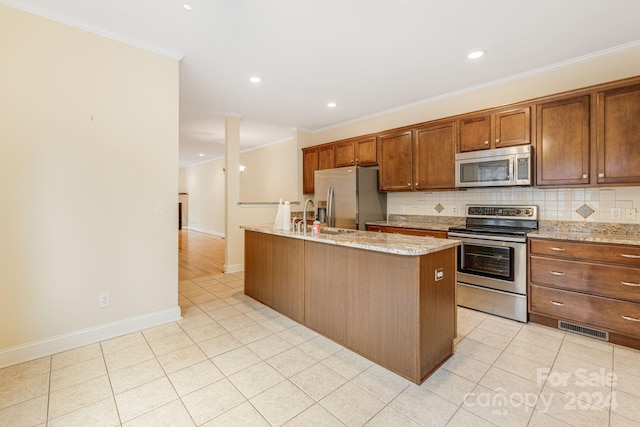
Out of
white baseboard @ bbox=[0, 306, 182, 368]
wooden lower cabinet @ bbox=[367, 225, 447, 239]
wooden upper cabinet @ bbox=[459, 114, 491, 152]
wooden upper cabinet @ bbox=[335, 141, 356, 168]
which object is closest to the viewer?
white baseboard @ bbox=[0, 306, 182, 368]

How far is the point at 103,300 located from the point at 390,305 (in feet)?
8.17

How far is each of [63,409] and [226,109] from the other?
Result: 4.14m

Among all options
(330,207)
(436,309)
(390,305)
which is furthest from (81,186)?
(330,207)

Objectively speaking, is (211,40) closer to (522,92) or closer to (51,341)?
(51,341)

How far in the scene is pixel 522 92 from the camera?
10.8ft

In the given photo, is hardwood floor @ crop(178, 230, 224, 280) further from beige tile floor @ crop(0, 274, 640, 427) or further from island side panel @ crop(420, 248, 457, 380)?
island side panel @ crop(420, 248, 457, 380)

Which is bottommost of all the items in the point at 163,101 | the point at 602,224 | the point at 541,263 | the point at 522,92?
the point at 541,263

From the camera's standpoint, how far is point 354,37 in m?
2.61

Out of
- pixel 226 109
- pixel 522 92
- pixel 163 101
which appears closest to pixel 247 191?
pixel 226 109

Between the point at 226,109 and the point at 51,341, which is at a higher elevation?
the point at 226,109

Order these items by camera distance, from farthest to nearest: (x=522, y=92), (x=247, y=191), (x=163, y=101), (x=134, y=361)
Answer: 1. (x=247, y=191)
2. (x=522, y=92)
3. (x=163, y=101)
4. (x=134, y=361)

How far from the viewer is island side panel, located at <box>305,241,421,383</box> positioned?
1914mm

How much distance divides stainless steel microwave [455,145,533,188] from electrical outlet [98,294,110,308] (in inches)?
153

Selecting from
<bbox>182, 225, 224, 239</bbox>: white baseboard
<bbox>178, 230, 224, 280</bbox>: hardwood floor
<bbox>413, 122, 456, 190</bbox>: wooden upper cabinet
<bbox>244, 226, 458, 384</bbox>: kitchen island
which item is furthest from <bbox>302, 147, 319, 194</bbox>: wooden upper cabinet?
<bbox>182, 225, 224, 239</bbox>: white baseboard
